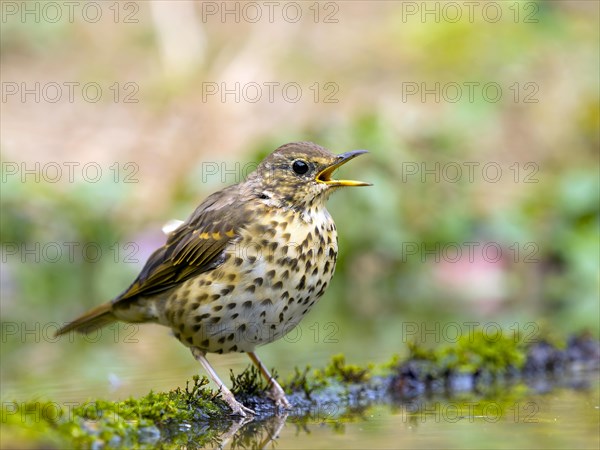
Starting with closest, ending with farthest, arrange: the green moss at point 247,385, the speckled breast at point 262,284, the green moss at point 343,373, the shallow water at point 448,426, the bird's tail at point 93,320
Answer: the shallow water at point 448,426, the speckled breast at point 262,284, the green moss at point 247,385, the green moss at point 343,373, the bird's tail at point 93,320

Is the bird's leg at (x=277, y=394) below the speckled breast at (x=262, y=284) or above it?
below

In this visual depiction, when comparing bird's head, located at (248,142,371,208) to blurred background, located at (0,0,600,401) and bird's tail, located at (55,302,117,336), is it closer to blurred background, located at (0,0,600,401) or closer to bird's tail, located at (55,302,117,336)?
bird's tail, located at (55,302,117,336)

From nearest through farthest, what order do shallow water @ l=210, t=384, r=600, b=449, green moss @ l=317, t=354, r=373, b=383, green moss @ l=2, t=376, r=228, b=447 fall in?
green moss @ l=2, t=376, r=228, b=447 → shallow water @ l=210, t=384, r=600, b=449 → green moss @ l=317, t=354, r=373, b=383

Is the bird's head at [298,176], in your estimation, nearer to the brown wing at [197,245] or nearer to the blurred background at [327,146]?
the brown wing at [197,245]

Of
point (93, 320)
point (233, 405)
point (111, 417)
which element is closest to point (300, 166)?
point (233, 405)

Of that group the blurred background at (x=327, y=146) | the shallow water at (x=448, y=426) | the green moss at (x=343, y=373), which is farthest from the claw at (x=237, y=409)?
the blurred background at (x=327, y=146)

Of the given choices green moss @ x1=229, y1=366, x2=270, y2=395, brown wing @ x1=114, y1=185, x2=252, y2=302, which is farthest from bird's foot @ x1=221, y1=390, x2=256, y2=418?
brown wing @ x1=114, y1=185, x2=252, y2=302

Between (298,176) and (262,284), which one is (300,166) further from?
(262,284)
